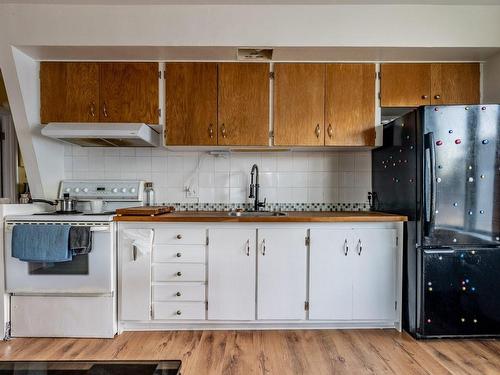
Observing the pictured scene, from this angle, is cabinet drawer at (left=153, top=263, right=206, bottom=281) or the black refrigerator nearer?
the black refrigerator

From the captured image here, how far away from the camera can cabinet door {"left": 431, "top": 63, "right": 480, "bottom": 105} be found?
Answer: 8.08ft

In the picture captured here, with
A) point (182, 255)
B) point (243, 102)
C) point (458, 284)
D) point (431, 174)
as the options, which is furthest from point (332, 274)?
point (243, 102)

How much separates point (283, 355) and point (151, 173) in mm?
1931

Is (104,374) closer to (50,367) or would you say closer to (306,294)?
(50,367)

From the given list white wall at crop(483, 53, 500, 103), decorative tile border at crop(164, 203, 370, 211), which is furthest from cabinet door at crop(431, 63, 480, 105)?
decorative tile border at crop(164, 203, 370, 211)

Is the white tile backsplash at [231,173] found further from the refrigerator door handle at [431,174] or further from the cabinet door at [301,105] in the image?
the refrigerator door handle at [431,174]

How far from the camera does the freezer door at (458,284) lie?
6.81ft

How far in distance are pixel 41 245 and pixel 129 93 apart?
134cm

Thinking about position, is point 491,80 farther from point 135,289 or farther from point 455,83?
point 135,289

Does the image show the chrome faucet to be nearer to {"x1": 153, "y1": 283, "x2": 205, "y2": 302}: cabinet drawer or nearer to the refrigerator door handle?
{"x1": 153, "y1": 283, "x2": 205, "y2": 302}: cabinet drawer

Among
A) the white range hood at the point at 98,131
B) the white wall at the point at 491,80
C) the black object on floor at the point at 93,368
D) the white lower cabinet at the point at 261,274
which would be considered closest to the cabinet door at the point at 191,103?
the white range hood at the point at 98,131

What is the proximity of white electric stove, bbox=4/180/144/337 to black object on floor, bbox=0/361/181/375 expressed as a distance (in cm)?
87

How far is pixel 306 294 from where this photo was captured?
2.20 meters

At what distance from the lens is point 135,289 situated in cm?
218
